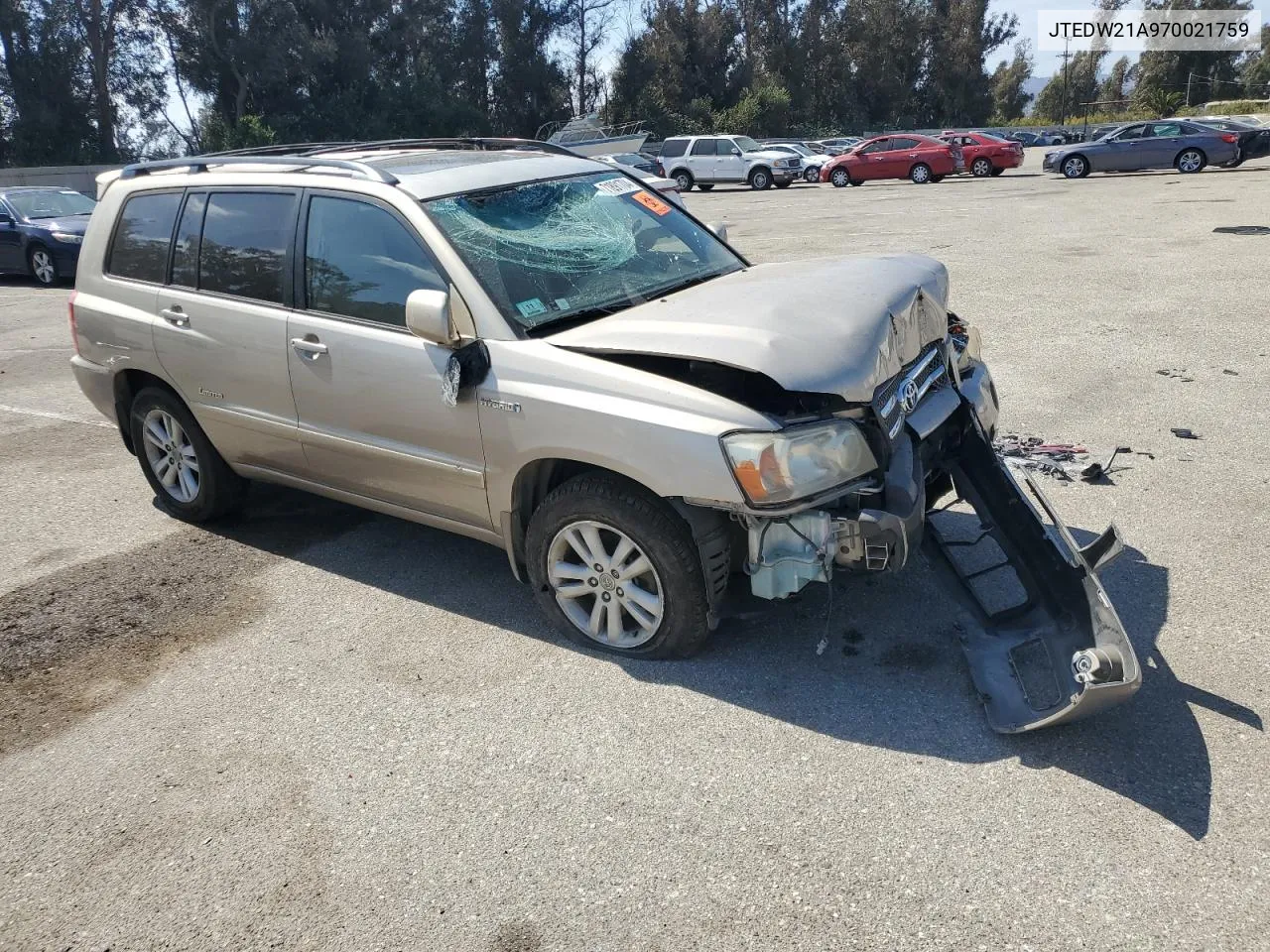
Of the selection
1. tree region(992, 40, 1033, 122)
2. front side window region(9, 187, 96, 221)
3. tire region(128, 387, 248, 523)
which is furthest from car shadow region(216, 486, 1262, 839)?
tree region(992, 40, 1033, 122)

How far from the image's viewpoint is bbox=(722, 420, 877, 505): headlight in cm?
340

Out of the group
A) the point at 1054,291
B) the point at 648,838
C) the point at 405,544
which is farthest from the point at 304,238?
the point at 1054,291

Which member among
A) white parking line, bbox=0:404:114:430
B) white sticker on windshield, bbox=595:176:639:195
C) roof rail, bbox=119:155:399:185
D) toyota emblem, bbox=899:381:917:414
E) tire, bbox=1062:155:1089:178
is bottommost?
white parking line, bbox=0:404:114:430

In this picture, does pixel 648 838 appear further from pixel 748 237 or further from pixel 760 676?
pixel 748 237

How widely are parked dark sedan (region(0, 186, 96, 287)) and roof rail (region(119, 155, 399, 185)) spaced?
1122 centimetres

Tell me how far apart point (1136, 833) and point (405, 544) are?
3567mm

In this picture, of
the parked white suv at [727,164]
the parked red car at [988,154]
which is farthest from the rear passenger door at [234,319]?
the parked red car at [988,154]

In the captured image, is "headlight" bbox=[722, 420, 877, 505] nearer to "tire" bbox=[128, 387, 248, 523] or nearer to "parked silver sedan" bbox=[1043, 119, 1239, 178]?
"tire" bbox=[128, 387, 248, 523]

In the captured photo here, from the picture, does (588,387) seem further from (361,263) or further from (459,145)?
(459,145)

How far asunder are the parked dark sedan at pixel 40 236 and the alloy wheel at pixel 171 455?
1127 cm

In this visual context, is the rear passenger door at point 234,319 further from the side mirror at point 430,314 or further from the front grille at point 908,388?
the front grille at point 908,388

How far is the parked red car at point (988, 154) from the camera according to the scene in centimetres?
2959

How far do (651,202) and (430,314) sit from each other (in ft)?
5.84

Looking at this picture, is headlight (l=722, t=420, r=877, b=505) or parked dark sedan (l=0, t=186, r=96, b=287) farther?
→ parked dark sedan (l=0, t=186, r=96, b=287)
